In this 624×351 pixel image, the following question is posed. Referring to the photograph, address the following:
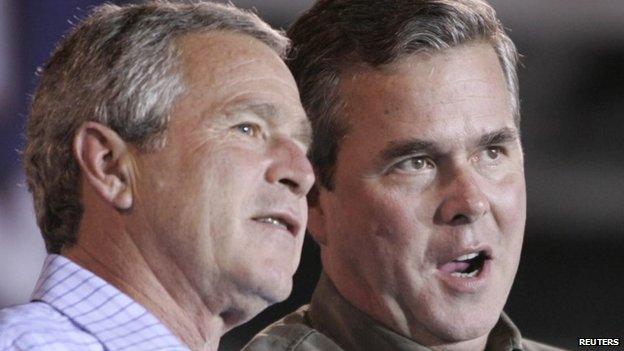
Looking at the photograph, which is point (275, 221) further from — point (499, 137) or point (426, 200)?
point (499, 137)

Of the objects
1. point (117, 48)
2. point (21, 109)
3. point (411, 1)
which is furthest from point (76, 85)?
point (21, 109)

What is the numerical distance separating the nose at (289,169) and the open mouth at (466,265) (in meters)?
0.21

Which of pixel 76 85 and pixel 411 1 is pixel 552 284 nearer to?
pixel 411 1

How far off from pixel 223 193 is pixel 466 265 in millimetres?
319

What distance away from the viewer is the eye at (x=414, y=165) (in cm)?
132

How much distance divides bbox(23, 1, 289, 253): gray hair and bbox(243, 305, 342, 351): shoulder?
270 mm

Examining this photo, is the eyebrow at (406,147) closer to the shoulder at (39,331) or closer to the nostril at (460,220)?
the nostril at (460,220)

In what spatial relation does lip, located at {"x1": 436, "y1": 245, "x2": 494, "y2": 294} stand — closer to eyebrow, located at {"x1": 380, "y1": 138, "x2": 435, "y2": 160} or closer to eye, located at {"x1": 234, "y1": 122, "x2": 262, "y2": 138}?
eyebrow, located at {"x1": 380, "y1": 138, "x2": 435, "y2": 160}

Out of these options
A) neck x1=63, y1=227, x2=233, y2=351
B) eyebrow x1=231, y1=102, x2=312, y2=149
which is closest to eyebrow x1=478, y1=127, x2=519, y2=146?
eyebrow x1=231, y1=102, x2=312, y2=149

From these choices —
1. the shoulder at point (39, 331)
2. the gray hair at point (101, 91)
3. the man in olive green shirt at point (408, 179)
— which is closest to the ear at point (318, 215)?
the man in olive green shirt at point (408, 179)

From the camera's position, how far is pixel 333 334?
1.36m

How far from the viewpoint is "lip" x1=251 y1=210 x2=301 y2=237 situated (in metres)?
1.13

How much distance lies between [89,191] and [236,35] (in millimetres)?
→ 213

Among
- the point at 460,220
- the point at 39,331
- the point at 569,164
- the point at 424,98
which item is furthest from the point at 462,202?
the point at 569,164
